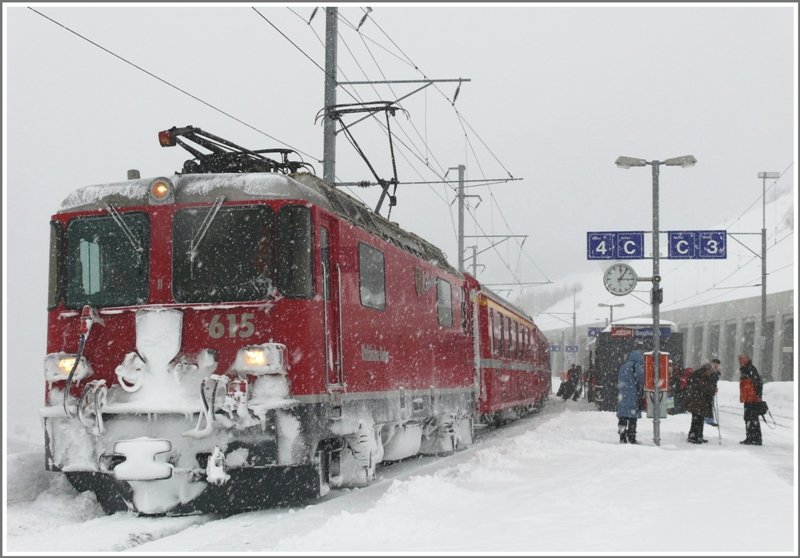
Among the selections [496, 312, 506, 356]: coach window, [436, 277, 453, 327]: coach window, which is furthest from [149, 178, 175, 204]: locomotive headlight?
[496, 312, 506, 356]: coach window

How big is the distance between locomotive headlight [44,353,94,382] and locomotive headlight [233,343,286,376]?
4.81 feet

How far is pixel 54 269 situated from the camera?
9336 millimetres

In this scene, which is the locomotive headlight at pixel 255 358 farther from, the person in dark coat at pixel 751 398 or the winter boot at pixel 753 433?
the winter boot at pixel 753 433

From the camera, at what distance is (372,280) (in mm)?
10656

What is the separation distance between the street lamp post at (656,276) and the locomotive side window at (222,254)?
28.3 ft

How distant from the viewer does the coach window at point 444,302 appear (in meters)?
14.3

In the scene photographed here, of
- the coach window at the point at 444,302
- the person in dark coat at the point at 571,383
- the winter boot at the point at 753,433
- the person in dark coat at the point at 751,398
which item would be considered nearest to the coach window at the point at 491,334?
the coach window at the point at 444,302

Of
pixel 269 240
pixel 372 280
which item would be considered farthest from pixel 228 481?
pixel 372 280

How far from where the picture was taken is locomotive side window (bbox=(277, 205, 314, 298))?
28.3 feet

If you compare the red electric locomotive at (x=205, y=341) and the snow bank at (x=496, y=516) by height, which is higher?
the red electric locomotive at (x=205, y=341)

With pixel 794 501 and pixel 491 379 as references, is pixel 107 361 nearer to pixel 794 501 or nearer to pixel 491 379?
pixel 794 501

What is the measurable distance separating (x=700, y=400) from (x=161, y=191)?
11184 mm

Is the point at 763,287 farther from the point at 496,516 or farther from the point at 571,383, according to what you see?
the point at 496,516

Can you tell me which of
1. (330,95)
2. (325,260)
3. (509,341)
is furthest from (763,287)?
(325,260)
